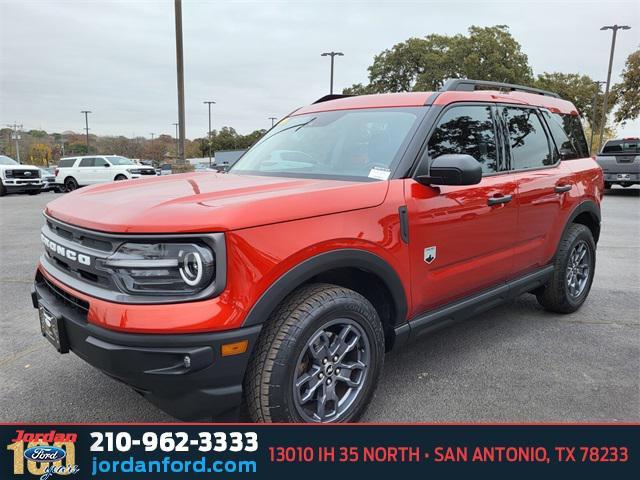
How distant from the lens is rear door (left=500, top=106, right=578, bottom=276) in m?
3.59

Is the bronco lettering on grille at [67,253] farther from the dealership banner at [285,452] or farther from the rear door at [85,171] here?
the rear door at [85,171]

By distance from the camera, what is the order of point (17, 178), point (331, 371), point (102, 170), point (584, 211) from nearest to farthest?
point (331, 371), point (584, 211), point (17, 178), point (102, 170)

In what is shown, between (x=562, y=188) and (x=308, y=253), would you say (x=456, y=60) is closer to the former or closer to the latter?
(x=562, y=188)

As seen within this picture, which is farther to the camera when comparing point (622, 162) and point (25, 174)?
point (25, 174)

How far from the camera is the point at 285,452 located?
7.20 ft

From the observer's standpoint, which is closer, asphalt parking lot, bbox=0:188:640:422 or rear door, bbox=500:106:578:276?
asphalt parking lot, bbox=0:188:640:422

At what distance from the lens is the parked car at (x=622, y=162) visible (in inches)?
635

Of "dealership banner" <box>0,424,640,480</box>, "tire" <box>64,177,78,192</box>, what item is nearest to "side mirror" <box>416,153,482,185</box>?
"dealership banner" <box>0,424,640,480</box>

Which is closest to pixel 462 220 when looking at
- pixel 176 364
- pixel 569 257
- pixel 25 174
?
pixel 569 257

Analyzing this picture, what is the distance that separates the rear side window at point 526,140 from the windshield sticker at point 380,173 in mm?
1301

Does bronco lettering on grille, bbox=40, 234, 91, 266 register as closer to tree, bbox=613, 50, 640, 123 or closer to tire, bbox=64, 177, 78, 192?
tire, bbox=64, 177, 78, 192

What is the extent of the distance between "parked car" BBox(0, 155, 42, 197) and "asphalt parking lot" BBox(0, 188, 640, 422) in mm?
17345

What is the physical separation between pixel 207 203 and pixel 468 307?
1.91 meters

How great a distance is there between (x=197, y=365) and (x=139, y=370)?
0.24 m
